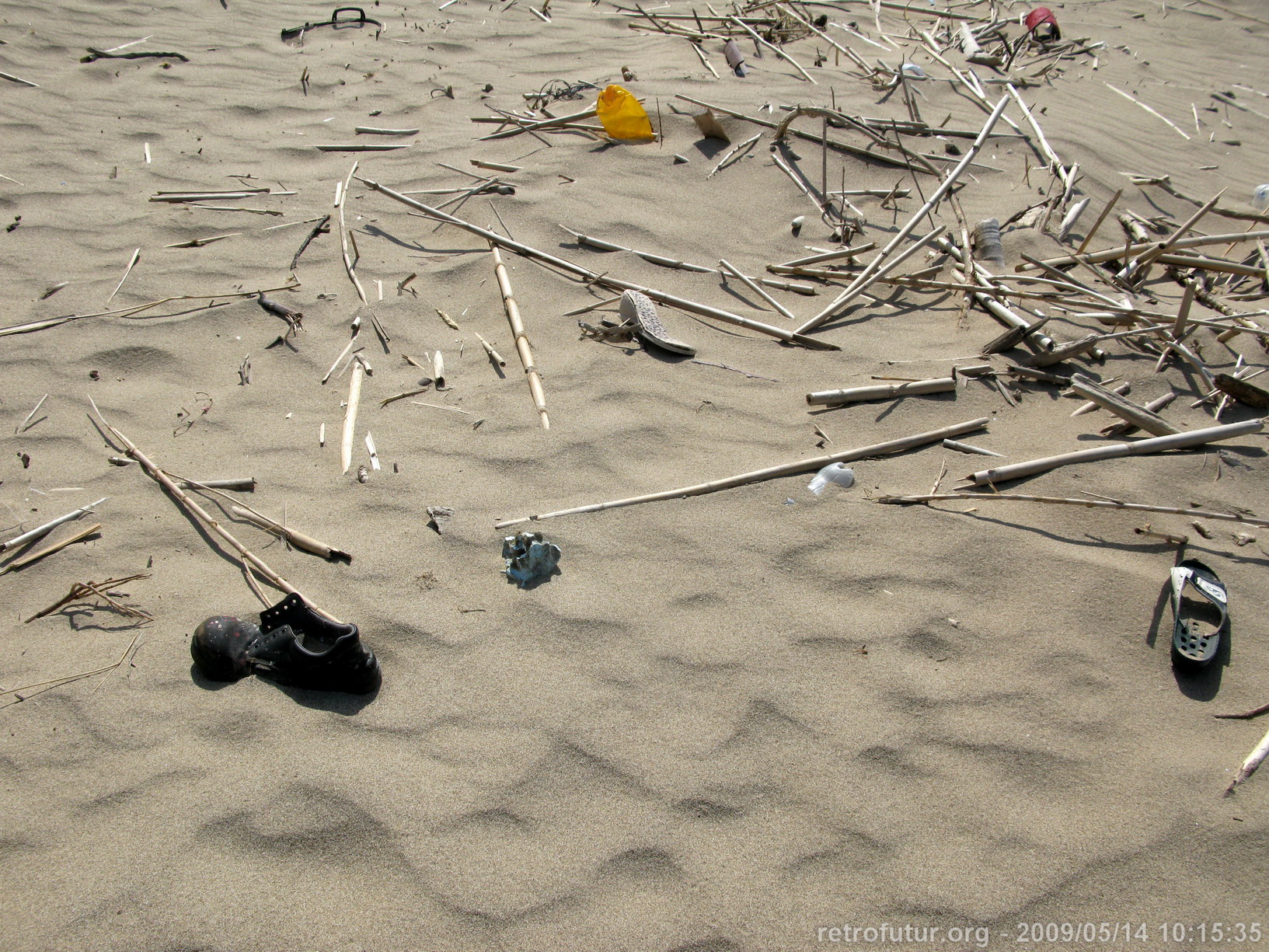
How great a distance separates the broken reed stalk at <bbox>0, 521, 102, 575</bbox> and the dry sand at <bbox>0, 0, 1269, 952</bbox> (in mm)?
64

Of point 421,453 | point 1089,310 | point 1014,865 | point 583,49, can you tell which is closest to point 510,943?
point 1014,865

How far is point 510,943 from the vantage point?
5.26ft

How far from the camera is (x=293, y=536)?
2420mm

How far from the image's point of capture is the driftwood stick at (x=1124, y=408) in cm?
271

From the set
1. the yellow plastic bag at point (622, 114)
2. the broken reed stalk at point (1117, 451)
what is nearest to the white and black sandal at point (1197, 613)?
the broken reed stalk at point (1117, 451)

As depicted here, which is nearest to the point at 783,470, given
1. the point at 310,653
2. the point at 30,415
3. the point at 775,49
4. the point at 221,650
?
the point at 310,653

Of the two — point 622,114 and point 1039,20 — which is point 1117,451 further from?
point 1039,20

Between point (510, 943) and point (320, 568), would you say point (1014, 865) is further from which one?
point (320, 568)

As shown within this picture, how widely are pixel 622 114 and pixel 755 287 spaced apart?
65.7 inches

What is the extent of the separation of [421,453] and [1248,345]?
3.31 metres

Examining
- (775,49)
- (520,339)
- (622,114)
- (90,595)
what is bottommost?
(90,595)

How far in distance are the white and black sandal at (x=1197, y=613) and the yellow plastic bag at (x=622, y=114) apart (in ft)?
12.1

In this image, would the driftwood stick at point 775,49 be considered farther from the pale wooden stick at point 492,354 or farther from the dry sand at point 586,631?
the pale wooden stick at point 492,354

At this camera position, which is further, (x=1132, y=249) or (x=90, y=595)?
(x=1132, y=249)
